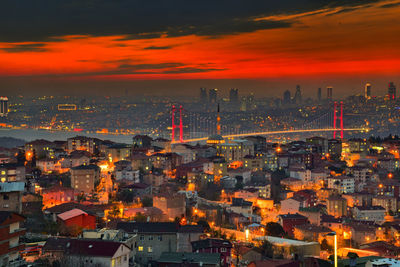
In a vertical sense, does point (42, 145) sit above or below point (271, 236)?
above

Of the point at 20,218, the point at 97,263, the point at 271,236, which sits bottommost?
the point at 271,236

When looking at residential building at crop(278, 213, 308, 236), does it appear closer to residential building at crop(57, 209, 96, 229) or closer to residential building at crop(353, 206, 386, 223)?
residential building at crop(353, 206, 386, 223)

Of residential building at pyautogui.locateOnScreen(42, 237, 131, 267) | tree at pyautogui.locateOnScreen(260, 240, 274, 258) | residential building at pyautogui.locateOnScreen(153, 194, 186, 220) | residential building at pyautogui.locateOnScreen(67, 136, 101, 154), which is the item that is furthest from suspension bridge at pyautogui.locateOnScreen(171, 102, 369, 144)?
residential building at pyautogui.locateOnScreen(42, 237, 131, 267)

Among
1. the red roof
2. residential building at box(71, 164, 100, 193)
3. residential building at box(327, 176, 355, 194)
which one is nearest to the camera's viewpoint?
the red roof

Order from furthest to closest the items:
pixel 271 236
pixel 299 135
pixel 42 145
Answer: pixel 299 135
pixel 42 145
pixel 271 236

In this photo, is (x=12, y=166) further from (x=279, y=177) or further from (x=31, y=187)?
(x=279, y=177)

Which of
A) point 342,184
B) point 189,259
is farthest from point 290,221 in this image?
point 189,259

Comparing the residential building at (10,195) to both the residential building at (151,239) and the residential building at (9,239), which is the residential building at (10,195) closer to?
the residential building at (151,239)

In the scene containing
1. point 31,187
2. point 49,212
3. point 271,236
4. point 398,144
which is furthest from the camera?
point 398,144

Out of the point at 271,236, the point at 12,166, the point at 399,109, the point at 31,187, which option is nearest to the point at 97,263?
the point at 271,236
